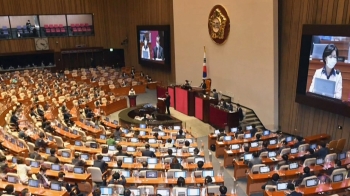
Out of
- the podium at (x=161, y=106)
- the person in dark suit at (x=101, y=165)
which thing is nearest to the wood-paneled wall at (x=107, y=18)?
the podium at (x=161, y=106)

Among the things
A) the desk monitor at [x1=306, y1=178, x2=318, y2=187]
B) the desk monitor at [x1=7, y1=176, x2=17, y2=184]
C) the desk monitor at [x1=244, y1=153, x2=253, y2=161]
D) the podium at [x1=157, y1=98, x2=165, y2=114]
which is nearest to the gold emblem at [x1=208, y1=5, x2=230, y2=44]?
the podium at [x1=157, y1=98, x2=165, y2=114]

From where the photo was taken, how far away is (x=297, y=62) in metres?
15.8

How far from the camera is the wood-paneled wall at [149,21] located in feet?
84.9

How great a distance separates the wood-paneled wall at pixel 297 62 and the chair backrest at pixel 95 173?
963 cm

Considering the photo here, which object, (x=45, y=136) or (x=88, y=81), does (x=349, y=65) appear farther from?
(x=88, y=81)

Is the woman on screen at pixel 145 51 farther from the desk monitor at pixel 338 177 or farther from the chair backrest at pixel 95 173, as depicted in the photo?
the desk monitor at pixel 338 177

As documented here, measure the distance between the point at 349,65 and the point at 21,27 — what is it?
27168 mm

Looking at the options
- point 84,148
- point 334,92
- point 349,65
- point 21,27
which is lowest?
point 84,148

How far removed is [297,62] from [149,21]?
15564 mm

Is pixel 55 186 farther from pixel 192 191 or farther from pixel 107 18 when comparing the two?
pixel 107 18

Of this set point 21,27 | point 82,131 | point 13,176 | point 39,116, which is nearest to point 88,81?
point 21,27

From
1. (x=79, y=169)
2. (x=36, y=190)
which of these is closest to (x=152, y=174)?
(x=79, y=169)

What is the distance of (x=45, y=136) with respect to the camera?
549 inches

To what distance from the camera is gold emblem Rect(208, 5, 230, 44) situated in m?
19.4
